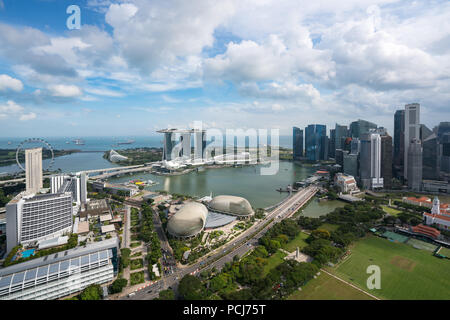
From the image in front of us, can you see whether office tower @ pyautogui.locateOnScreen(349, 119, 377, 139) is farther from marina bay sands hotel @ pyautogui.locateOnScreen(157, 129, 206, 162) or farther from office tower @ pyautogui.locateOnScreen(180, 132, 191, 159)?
office tower @ pyautogui.locateOnScreen(180, 132, 191, 159)

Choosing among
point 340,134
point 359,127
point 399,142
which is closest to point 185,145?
point 340,134

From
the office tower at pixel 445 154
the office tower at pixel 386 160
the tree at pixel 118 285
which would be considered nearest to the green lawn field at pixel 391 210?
the office tower at pixel 386 160

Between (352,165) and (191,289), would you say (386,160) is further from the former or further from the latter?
(191,289)

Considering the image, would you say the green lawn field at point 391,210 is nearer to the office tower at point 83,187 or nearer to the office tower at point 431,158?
the office tower at point 431,158

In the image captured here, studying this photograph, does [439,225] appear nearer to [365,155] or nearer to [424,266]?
[424,266]
